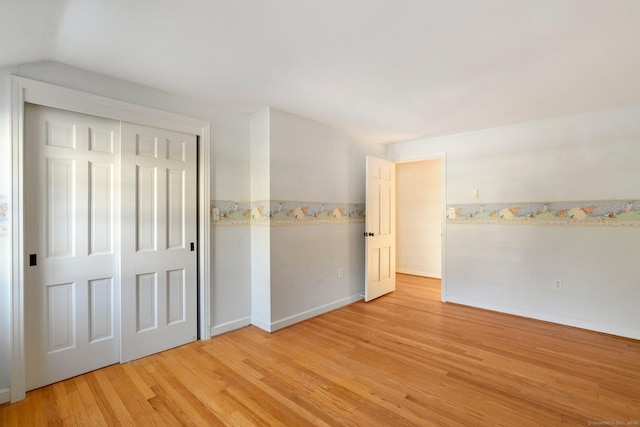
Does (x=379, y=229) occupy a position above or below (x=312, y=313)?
above

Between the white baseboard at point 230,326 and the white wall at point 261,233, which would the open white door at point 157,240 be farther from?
the white wall at point 261,233

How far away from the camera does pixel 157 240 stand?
2674 millimetres

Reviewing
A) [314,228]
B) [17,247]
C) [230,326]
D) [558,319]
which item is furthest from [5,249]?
[558,319]

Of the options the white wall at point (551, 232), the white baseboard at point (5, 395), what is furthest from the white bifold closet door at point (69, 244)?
the white wall at point (551, 232)

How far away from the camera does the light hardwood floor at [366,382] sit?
6.05ft

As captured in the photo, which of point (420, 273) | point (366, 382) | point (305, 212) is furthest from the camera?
point (420, 273)

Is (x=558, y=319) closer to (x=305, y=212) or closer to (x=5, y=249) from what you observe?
(x=305, y=212)

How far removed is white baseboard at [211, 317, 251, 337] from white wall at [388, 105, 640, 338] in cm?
282

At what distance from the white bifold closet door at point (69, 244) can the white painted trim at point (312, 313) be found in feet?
4.78

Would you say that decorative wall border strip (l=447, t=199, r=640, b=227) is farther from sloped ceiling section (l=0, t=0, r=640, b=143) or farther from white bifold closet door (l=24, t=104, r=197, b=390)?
white bifold closet door (l=24, t=104, r=197, b=390)

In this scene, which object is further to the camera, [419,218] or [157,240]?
A: [419,218]

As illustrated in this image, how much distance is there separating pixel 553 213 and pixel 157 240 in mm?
4276

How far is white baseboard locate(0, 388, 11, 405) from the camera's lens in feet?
6.36

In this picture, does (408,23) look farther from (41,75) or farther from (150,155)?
(41,75)
